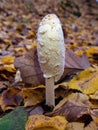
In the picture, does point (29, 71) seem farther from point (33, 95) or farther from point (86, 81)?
point (86, 81)

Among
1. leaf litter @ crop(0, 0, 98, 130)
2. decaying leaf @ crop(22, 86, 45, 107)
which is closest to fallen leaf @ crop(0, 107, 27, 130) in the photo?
leaf litter @ crop(0, 0, 98, 130)

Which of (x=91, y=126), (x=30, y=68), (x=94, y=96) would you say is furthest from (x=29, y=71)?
(x=91, y=126)

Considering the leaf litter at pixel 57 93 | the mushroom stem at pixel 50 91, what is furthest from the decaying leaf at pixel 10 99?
the mushroom stem at pixel 50 91

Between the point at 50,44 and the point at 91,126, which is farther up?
the point at 50,44

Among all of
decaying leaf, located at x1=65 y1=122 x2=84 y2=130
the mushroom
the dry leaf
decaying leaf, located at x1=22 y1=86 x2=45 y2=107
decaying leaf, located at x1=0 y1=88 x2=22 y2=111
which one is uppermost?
the mushroom

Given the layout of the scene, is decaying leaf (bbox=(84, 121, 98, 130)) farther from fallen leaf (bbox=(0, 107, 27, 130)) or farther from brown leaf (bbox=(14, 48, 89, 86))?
brown leaf (bbox=(14, 48, 89, 86))

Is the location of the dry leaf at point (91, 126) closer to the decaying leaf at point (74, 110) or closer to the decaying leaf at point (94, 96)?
the decaying leaf at point (74, 110)
